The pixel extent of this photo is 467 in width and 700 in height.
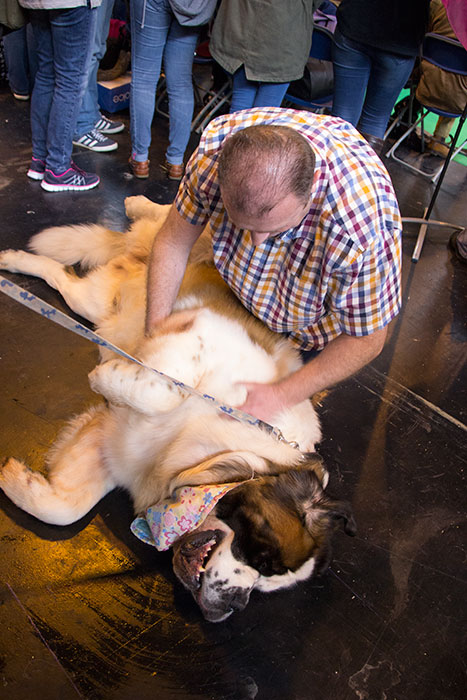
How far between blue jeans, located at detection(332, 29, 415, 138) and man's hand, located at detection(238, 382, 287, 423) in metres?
2.79

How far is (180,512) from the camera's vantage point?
164 cm

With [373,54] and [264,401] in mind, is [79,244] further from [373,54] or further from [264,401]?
[373,54]

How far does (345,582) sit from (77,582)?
38.6 inches

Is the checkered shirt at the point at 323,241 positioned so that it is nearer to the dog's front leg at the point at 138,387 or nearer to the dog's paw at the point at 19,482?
the dog's front leg at the point at 138,387

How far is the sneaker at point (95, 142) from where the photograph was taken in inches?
163

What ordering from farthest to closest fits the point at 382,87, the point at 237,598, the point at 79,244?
the point at 382,87
the point at 79,244
the point at 237,598

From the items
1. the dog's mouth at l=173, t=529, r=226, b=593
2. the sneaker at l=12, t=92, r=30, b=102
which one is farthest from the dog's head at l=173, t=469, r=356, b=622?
the sneaker at l=12, t=92, r=30, b=102

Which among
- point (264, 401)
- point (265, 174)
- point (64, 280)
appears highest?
point (265, 174)

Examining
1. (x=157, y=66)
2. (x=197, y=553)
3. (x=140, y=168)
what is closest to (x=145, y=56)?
(x=157, y=66)

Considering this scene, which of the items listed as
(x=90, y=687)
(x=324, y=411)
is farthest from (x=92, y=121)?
(x=90, y=687)

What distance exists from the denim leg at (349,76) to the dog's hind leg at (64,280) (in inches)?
97.0

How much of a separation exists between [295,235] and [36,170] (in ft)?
8.05

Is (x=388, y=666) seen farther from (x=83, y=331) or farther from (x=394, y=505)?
(x=83, y=331)

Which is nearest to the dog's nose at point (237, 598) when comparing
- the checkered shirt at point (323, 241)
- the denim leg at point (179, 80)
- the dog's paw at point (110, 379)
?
the dog's paw at point (110, 379)
